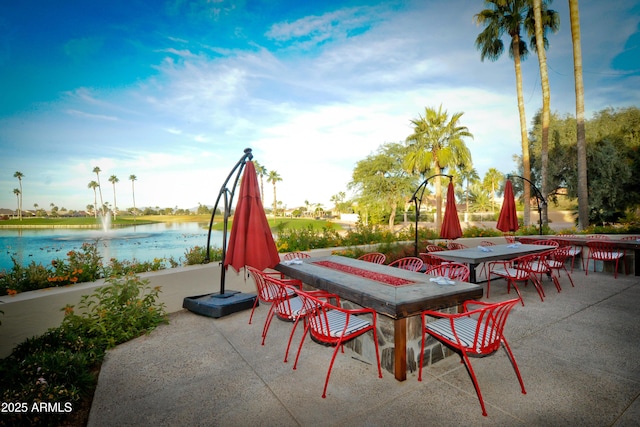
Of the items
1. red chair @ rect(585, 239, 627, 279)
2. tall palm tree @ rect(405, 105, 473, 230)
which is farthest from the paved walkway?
tall palm tree @ rect(405, 105, 473, 230)

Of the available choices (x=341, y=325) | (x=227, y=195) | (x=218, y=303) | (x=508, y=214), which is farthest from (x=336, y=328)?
(x=508, y=214)

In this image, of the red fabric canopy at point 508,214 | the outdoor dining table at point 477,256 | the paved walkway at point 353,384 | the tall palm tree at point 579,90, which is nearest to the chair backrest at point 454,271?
the outdoor dining table at point 477,256

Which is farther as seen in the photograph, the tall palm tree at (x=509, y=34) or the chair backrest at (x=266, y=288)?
the tall palm tree at (x=509, y=34)

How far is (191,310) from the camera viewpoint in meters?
4.77

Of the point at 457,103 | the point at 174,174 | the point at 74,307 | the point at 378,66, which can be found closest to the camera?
the point at 74,307

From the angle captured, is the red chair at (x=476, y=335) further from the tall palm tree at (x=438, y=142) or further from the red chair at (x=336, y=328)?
the tall palm tree at (x=438, y=142)

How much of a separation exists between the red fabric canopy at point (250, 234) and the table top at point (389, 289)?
52 centimetres

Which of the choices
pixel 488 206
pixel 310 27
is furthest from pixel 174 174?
pixel 488 206

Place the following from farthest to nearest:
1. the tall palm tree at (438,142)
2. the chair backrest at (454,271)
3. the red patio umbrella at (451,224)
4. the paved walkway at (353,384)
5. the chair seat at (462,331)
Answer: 1. the tall palm tree at (438,142)
2. the red patio umbrella at (451,224)
3. the chair backrest at (454,271)
4. the chair seat at (462,331)
5. the paved walkway at (353,384)

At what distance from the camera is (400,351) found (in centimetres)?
269

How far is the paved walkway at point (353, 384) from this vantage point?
7.20ft

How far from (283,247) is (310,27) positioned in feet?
29.5

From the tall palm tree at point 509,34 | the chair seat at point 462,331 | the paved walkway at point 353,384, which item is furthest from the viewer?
the tall palm tree at point 509,34

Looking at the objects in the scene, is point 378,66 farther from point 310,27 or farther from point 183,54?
point 183,54
